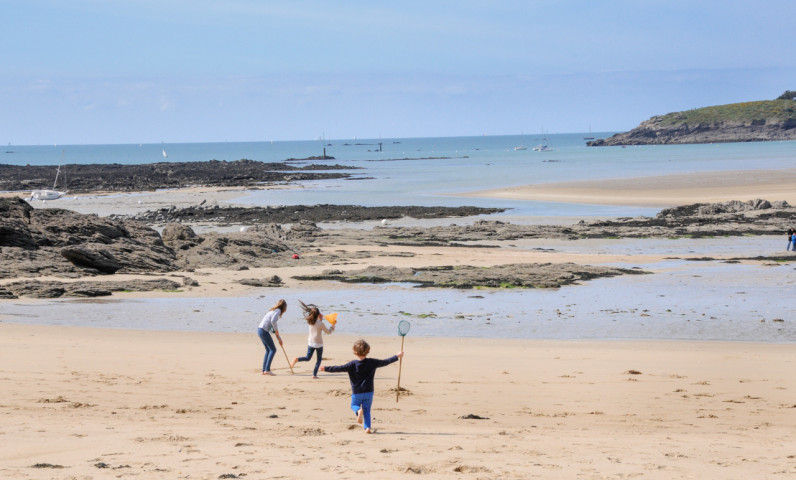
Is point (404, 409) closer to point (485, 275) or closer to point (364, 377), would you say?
point (364, 377)

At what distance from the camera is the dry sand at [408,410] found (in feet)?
23.5

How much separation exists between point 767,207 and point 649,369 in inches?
1192

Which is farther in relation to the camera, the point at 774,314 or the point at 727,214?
the point at 727,214

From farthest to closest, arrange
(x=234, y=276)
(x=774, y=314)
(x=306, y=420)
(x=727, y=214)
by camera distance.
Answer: (x=727, y=214) < (x=234, y=276) < (x=774, y=314) < (x=306, y=420)

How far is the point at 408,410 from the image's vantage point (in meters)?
9.92

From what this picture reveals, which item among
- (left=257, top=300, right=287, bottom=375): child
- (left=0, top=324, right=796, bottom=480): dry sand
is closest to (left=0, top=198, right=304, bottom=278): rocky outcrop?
(left=0, top=324, right=796, bottom=480): dry sand

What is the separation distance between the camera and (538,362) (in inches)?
504

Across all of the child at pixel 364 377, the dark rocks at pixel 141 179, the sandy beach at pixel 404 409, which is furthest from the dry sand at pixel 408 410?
the dark rocks at pixel 141 179

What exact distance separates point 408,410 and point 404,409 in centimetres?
7

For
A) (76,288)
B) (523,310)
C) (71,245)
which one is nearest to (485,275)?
(523,310)

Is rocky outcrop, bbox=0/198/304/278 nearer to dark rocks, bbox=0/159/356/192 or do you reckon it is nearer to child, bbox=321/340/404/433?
child, bbox=321/340/404/433

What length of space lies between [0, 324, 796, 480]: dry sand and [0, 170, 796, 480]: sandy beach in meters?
0.03

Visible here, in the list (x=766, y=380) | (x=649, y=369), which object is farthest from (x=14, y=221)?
(x=766, y=380)

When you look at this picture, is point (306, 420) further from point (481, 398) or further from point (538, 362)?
point (538, 362)
